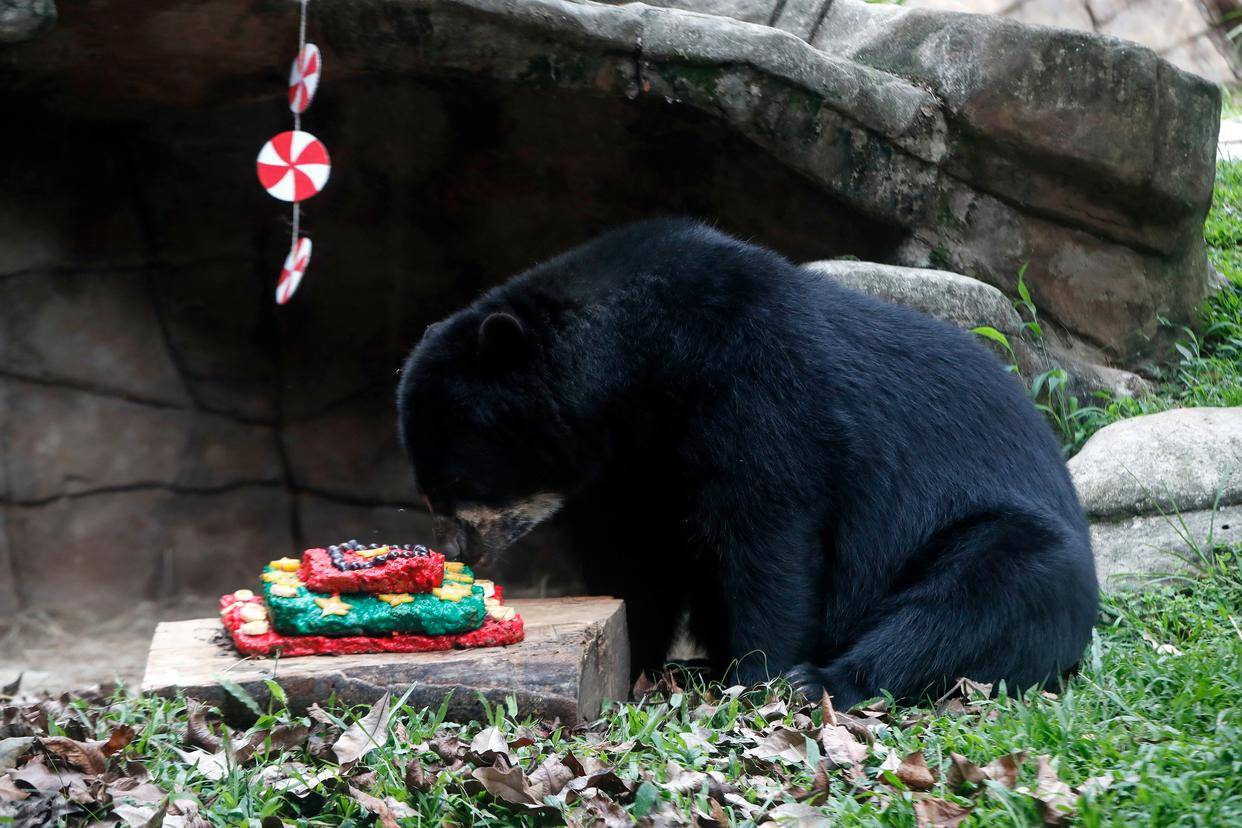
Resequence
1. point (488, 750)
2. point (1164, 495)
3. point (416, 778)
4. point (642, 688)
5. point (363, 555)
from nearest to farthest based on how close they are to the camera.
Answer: point (416, 778) < point (488, 750) < point (363, 555) < point (642, 688) < point (1164, 495)

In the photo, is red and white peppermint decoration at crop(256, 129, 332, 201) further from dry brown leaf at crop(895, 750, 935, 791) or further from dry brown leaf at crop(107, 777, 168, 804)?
dry brown leaf at crop(895, 750, 935, 791)

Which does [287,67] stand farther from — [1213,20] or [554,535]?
[1213,20]

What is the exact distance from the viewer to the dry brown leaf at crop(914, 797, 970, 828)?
2.14 meters

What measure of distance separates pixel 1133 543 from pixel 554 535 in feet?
10.7

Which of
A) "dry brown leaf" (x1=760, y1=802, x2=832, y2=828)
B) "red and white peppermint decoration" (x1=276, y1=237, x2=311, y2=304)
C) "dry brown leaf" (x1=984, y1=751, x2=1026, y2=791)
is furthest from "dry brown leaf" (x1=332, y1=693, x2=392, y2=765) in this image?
"red and white peppermint decoration" (x1=276, y1=237, x2=311, y2=304)

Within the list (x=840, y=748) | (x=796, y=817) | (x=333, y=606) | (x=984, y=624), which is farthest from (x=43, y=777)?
(x=984, y=624)

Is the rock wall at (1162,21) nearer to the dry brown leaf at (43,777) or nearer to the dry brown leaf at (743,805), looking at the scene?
the dry brown leaf at (743,805)

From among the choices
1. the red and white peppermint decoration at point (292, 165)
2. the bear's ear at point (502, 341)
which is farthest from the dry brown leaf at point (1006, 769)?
the red and white peppermint decoration at point (292, 165)

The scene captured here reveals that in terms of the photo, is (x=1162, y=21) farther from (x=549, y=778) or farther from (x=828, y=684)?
(x=549, y=778)

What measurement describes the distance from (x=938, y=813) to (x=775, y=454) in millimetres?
1297

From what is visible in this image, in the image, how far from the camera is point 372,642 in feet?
10.2

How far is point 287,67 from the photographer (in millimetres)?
5156

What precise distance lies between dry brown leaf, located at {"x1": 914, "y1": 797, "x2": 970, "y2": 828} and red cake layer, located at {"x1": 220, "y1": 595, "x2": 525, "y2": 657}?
50.0 inches

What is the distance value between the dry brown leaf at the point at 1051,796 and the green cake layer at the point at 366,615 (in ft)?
4.79
